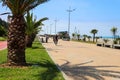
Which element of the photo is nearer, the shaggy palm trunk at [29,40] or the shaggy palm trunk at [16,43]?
the shaggy palm trunk at [16,43]

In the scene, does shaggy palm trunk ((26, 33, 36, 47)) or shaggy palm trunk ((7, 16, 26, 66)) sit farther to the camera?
shaggy palm trunk ((26, 33, 36, 47))

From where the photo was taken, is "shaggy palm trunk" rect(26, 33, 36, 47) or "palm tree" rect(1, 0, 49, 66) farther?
"shaggy palm trunk" rect(26, 33, 36, 47)

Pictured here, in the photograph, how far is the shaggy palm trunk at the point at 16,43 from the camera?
15117 mm

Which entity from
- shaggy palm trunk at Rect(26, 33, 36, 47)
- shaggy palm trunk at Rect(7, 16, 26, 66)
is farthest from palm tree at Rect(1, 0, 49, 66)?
shaggy palm trunk at Rect(26, 33, 36, 47)

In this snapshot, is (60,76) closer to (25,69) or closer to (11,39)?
(25,69)

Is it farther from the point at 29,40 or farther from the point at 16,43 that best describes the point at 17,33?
the point at 29,40

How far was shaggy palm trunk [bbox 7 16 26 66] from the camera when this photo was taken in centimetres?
1512

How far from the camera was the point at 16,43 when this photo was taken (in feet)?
49.9

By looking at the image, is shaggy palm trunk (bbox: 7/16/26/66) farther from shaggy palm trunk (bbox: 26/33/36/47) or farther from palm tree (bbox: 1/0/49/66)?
shaggy palm trunk (bbox: 26/33/36/47)

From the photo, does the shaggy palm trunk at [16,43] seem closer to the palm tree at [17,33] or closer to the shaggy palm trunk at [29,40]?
the palm tree at [17,33]

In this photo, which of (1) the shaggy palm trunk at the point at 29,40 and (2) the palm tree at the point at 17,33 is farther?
(1) the shaggy palm trunk at the point at 29,40

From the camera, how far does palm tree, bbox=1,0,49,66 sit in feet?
49.5

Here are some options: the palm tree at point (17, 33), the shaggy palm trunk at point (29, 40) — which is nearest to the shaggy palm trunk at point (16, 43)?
the palm tree at point (17, 33)

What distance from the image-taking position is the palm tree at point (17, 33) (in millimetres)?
15094
